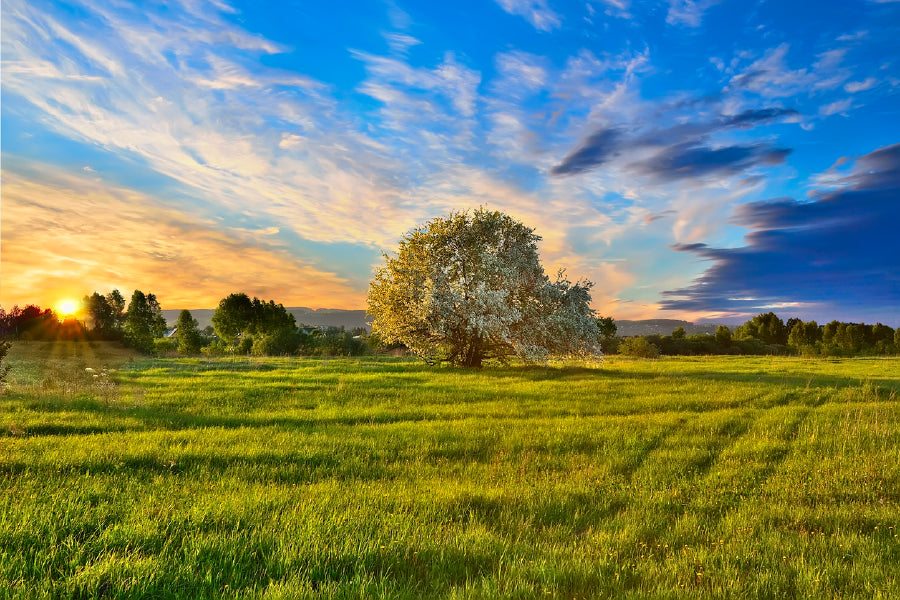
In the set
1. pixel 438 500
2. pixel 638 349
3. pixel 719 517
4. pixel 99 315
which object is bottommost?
pixel 719 517

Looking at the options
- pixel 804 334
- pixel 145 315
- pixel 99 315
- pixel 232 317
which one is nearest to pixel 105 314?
pixel 99 315

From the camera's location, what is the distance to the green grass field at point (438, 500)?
16.1ft

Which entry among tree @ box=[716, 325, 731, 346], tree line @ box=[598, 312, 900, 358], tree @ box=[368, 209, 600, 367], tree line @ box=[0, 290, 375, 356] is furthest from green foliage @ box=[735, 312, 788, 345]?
tree @ box=[368, 209, 600, 367]

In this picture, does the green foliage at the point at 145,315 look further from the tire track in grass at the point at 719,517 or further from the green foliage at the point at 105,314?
the tire track in grass at the point at 719,517

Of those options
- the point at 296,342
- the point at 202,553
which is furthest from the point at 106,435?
the point at 296,342

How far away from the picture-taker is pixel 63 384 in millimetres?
18438

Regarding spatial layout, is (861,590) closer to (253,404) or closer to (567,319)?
(253,404)

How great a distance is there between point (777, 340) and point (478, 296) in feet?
365

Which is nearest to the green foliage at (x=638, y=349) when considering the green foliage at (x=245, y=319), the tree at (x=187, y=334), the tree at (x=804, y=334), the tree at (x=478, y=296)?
the tree at (x=478, y=296)

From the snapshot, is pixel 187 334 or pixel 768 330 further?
pixel 768 330

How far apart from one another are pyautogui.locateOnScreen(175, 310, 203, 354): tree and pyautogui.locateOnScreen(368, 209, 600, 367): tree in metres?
45.4

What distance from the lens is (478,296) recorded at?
28031 millimetres

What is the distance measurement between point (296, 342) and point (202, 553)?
188 ft

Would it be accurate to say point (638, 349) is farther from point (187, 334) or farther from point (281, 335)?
point (187, 334)
